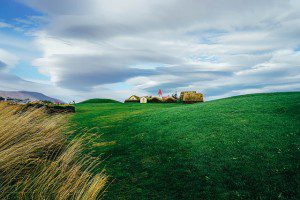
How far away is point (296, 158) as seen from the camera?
693cm

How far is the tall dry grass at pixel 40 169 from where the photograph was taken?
4.62 m

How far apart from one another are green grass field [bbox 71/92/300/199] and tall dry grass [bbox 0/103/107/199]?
0.95 meters

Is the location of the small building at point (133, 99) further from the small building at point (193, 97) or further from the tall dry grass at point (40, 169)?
the tall dry grass at point (40, 169)

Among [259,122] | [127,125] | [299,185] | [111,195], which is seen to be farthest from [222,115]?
[111,195]

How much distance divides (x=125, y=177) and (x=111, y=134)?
5.23m

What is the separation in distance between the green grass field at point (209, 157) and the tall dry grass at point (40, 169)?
95 centimetres

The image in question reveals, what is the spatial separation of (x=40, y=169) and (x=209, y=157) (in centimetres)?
425

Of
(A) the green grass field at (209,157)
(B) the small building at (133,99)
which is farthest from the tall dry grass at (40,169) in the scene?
(B) the small building at (133,99)

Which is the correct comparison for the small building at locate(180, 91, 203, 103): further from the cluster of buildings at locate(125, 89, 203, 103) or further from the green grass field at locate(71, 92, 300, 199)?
the green grass field at locate(71, 92, 300, 199)

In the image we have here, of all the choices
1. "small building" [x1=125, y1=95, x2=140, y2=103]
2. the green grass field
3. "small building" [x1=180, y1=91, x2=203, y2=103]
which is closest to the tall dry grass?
the green grass field

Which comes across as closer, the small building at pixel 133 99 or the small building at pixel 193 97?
the small building at pixel 193 97

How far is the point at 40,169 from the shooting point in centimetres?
592

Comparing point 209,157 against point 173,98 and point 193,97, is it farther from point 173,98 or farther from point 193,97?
point 173,98

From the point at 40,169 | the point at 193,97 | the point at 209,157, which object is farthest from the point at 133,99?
the point at 40,169
